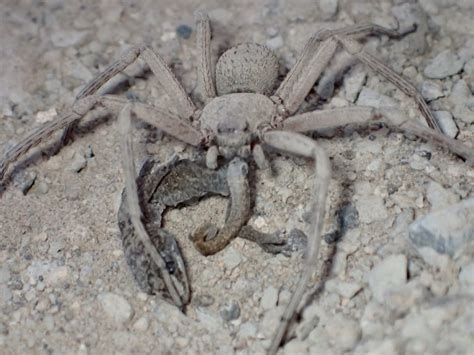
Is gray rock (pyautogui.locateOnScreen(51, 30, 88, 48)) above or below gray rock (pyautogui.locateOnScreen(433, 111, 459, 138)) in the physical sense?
above

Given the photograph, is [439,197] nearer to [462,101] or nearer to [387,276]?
[387,276]

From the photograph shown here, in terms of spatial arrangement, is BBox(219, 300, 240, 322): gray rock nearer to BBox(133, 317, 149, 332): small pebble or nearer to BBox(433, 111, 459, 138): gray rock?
BBox(133, 317, 149, 332): small pebble

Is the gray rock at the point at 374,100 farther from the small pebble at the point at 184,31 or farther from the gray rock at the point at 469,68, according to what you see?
the small pebble at the point at 184,31

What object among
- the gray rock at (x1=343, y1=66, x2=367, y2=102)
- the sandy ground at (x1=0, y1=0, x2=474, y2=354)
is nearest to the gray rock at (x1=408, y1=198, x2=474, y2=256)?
the sandy ground at (x1=0, y1=0, x2=474, y2=354)

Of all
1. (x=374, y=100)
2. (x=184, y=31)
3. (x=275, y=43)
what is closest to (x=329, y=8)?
(x=275, y=43)

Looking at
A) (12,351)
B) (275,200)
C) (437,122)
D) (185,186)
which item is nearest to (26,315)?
(12,351)

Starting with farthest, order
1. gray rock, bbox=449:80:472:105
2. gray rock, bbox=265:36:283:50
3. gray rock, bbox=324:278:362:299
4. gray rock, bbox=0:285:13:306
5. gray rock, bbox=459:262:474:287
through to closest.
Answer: gray rock, bbox=265:36:283:50, gray rock, bbox=449:80:472:105, gray rock, bbox=0:285:13:306, gray rock, bbox=324:278:362:299, gray rock, bbox=459:262:474:287

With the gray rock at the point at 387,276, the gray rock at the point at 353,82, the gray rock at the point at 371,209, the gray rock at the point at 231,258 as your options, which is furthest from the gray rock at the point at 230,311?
the gray rock at the point at 353,82
